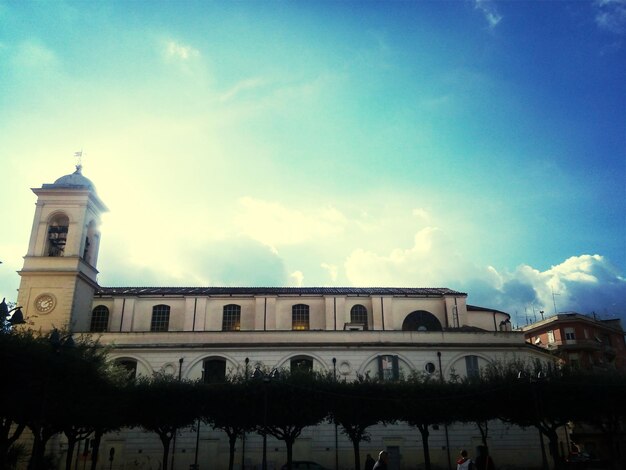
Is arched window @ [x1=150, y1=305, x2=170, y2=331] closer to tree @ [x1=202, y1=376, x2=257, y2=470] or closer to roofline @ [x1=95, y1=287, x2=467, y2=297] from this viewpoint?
roofline @ [x1=95, y1=287, x2=467, y2=297]

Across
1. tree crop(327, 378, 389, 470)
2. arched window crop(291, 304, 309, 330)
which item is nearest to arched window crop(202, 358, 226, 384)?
arched window crop(291, 304, 309, 330)

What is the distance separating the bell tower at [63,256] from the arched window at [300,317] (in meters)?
15.9

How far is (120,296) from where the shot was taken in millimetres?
44156

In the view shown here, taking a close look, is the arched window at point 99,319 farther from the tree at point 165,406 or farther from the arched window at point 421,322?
the arched window at point 421,322

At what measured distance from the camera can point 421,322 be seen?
4516 cm

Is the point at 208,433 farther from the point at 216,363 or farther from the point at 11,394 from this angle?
the point at 11,394

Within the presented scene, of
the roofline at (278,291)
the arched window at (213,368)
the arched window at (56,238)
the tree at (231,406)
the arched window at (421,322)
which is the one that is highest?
the arched window at (56,238)

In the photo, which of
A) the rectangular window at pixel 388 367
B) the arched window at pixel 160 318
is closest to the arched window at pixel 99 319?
the arched window at pixel 160 318

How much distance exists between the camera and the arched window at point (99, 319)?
43.6 metres

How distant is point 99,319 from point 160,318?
4.80 metres

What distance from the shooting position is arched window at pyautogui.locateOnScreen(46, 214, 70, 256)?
137 ft

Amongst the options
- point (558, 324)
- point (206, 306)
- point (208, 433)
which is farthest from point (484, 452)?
point (558, 324)

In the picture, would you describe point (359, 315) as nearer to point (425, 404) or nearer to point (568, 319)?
point (425, 404)

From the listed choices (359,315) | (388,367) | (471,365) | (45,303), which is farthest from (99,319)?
(471,365)
